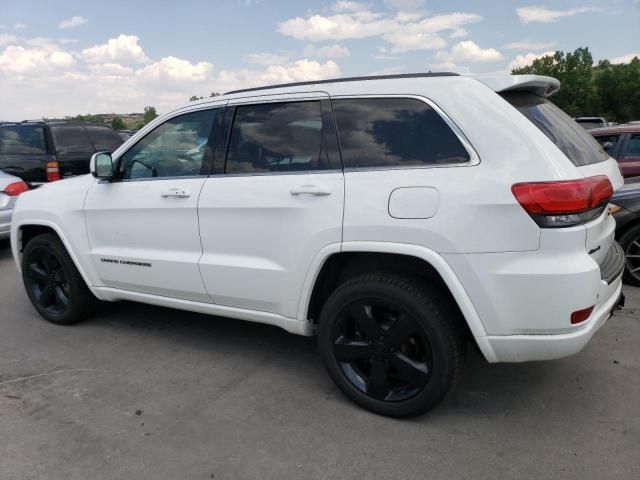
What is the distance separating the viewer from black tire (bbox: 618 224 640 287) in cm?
492

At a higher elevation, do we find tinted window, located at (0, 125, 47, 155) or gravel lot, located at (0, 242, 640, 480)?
tinted window, located at (0, 125, 47, 155)

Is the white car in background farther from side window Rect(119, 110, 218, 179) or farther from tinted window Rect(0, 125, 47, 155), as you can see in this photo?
side window Rect(119, 110, 218, 179)

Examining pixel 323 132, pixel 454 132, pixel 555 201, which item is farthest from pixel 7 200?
pixel 555 201

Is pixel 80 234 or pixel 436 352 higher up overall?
pixel 80 234

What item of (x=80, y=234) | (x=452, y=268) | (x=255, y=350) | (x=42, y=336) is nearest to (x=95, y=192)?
(x=80, y=234)

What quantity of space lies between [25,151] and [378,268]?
7863 millimetres

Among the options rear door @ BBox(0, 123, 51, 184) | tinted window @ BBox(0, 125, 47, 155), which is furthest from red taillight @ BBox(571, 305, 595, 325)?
tinted window @ BBox(0, 125, 47, 155)

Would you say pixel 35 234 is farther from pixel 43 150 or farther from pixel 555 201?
pixel 43 150

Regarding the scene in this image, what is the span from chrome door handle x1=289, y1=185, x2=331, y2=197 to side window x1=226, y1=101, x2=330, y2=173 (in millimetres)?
143

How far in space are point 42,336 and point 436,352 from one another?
3298 mm

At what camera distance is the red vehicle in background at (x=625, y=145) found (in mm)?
7473

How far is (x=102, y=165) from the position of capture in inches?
152

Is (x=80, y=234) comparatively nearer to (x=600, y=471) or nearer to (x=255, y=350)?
(x=255, y=350)

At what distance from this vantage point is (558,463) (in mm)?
2545
